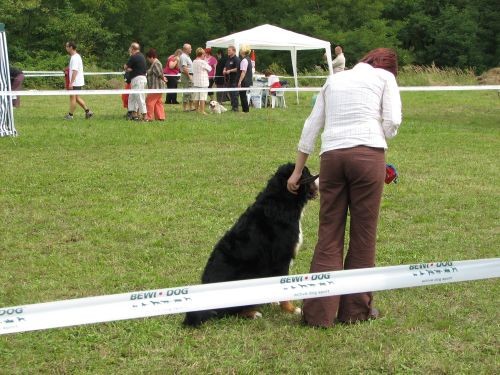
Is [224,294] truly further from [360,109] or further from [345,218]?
[360,109]

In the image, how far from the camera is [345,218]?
14.5 feet

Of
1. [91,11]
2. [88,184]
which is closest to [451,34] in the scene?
[91,11]

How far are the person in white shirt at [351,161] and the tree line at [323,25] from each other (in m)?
40.0

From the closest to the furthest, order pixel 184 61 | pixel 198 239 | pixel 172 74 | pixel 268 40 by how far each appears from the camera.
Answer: pixel 198 239, pixel 184 61, pixel 172 74, pixel 268 40

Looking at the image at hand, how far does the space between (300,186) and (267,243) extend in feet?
1.43

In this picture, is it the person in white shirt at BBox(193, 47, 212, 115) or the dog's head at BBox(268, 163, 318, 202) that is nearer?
the dog's head at BBox(268, 163, 318, 202)

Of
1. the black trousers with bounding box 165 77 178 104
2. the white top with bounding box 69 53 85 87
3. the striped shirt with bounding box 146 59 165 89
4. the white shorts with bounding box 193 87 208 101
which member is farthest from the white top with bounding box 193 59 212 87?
the white top with bounding box 69 53 85 87

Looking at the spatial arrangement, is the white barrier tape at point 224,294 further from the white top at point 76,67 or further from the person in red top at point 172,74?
the person in red top at point 172,74

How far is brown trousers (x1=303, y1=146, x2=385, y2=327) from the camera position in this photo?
13.8ft

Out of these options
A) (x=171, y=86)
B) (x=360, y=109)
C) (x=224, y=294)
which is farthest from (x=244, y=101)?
(x=224, y=294)

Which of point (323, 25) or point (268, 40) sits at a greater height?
point (323, 25)

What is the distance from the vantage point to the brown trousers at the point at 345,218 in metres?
4.20

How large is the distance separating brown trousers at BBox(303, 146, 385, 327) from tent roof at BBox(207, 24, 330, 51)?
17.7 meters

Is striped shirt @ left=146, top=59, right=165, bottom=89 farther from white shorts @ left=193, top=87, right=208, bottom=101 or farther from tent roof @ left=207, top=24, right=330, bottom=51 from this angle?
tent roof @ left=207, top=24, right=330, bottom=51
